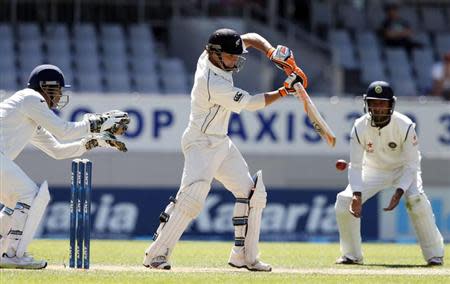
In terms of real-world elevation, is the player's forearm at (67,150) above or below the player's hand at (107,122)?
below

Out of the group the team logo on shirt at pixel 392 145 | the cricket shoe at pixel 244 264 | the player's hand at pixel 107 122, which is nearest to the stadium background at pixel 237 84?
the team logo on shirt at pixel 392 145

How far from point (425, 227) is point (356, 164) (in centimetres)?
87

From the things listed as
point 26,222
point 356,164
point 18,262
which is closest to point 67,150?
point 26,222

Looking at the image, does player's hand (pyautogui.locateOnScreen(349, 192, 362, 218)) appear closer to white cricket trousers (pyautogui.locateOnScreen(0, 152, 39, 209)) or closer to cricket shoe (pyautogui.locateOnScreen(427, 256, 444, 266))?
cricket shoe (pyautogui.locateOnScreen(427, 256, 444, 266))

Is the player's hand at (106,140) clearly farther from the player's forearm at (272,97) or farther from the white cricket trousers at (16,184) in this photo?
the player's forearm at (272,97)

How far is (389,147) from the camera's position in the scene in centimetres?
1273

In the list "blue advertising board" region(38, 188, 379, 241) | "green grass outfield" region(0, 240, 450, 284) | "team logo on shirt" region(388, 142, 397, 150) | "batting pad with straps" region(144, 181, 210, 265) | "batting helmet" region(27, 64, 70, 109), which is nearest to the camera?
"green grass outfield" region(0, 240, 450, 284)

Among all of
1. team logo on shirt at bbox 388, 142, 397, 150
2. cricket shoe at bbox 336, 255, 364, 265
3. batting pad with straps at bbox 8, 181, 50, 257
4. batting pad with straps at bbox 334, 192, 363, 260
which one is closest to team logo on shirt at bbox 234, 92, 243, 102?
batting pad with straps at bbox 8, 181, 50, 257

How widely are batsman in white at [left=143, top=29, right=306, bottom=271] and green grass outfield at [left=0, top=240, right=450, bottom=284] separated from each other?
0.24 metres

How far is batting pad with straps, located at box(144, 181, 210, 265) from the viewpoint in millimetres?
10898

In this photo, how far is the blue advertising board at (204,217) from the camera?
18844mm

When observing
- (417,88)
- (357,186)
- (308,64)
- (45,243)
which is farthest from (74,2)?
(357,186)

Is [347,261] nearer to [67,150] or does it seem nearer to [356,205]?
[356,205]

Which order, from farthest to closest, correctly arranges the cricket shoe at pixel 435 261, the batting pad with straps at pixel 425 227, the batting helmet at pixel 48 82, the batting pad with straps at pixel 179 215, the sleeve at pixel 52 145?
1. the batting pad with straps at pixel 425 227
2. the cricket shoe at pixel 435 261
3. the sleeve at pixel 52 145
4. the batting pad with straps at pixel 179 215
5. the batting helmet at pixel 48 82
